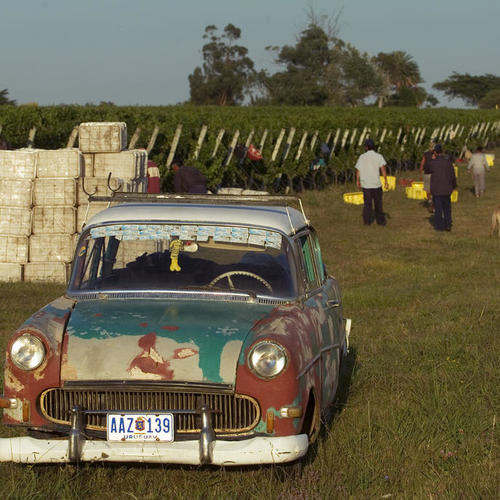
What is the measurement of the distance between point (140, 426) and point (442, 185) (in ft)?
61.4

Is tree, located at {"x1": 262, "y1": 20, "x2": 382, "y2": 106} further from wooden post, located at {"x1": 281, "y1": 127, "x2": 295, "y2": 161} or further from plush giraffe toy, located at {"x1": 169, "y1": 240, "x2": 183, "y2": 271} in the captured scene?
plush giraffe toy, located at {"x1": 169, "y1": 240, "x2": 183, "y2": 271}

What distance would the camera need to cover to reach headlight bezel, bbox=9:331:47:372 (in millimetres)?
6027

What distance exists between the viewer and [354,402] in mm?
8234

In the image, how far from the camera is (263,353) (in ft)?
19.4

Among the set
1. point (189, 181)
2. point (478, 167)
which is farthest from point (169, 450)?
point (478, 167)

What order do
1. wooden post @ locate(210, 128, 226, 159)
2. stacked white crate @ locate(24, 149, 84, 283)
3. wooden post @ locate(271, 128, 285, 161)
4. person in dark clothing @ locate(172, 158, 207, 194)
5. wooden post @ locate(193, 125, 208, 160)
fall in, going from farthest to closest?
wooden post @ locate(271, 128, 285, 161) < wooden post @ locate(210, 128, 226, 159) < wooden post @ locate(193, 125, 208, 160) < person in dark clothing @ locate(172, 158, 207, 194) < stacked white crate @ locate(24, 149, 84, 283)

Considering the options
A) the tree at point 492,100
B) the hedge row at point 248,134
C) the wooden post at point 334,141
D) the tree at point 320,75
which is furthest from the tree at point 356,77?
the wooden post at point 334,141

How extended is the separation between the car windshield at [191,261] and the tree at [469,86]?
538ft

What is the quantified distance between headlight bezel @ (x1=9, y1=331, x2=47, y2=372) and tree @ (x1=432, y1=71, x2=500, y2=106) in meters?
165

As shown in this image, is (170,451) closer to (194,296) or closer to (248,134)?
(194,296)

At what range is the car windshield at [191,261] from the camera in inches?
275

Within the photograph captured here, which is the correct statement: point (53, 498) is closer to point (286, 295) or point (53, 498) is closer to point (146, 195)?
point (286, 295)

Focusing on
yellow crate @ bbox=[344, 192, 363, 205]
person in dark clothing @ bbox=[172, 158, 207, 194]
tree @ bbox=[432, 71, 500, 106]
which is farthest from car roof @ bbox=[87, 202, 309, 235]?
tree @ bbox=[432, 71, 500, 106]

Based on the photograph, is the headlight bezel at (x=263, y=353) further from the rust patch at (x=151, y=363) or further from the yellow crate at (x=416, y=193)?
the yellow crate at (x=416, y=193)
